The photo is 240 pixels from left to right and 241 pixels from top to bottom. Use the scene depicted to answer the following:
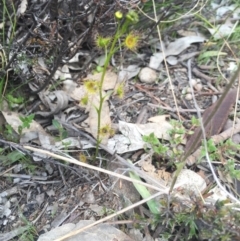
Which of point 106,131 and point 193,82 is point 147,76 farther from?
point 106,131

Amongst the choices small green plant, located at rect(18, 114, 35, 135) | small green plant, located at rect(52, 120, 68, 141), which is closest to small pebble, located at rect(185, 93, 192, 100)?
small green plant, located at rect(52, 120, 68, 141)

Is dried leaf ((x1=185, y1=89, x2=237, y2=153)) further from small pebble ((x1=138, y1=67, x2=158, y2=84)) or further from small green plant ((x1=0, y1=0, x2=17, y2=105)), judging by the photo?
small green plant ((x1=0, y1=0, x2=17, y2=105))

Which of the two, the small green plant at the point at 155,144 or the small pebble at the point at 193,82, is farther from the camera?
the small pebble at the point at 193,82

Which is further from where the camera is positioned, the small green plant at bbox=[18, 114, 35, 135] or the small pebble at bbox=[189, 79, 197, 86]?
the small pebble at bbox=[189, 79, 197, 86]

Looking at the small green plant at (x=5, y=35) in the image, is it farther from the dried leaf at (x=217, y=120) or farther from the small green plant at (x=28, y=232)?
the dried leaf at (x=217, y=120)

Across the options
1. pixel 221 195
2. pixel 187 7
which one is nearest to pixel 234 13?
pixel 187 7

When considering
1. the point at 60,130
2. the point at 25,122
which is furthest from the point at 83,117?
the point at 25,122

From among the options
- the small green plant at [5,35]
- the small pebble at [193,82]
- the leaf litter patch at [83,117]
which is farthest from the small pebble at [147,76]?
the small green plant at [5,35]

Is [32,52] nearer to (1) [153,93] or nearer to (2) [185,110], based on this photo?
(1) [153,93]
